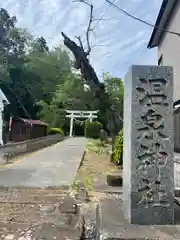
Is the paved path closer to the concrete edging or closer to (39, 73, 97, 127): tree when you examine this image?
the concrete edging

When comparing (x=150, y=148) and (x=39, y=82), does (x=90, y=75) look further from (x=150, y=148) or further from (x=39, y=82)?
(x=39, y=82)

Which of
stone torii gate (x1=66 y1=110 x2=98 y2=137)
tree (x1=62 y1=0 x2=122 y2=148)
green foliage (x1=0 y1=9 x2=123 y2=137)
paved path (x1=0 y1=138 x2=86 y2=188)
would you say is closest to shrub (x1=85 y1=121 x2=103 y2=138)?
green foliage (x1=0 y1=9 x2=123 y2=137)

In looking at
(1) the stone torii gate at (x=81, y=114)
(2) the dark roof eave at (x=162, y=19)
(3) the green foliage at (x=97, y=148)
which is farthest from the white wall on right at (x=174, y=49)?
(1) the stone torii gate at (x=81, y=114)

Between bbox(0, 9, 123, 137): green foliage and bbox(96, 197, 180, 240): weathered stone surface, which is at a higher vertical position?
bbox(0, 9, 123, 137): green foliage

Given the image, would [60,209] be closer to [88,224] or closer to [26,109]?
[88,224]

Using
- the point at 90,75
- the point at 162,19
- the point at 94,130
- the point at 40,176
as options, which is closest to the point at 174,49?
the point at 162,19

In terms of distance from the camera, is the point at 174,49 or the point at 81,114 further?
the point at 81,114

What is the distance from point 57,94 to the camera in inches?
1635

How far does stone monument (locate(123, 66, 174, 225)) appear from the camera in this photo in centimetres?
325

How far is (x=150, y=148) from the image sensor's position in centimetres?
330

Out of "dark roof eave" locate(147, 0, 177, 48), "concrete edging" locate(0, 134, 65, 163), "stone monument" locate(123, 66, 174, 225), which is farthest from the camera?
"concrete edging" locate(0, 134, 65, 163)

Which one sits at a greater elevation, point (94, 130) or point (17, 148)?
point (94, 130)

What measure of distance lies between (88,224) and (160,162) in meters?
1.68

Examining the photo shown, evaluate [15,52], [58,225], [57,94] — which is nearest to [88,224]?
[58,225]
